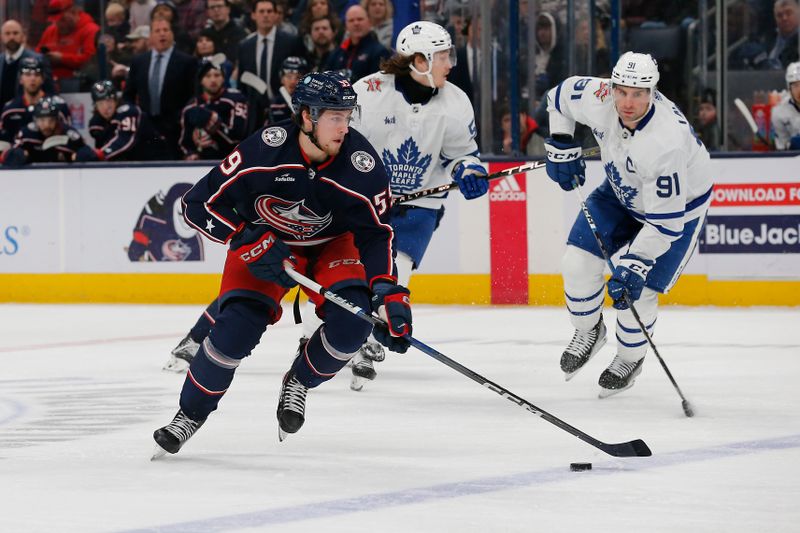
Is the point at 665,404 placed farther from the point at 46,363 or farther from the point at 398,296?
the point at 46,363

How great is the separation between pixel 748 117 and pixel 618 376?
12.8ft

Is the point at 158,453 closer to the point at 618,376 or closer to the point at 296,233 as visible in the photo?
the point at 296,233

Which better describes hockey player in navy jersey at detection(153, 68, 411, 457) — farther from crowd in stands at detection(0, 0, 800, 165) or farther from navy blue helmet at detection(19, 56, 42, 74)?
navy blue helmet at detection(19, 56, 42, 74)

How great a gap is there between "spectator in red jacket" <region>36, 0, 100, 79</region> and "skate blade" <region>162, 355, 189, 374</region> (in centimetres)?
476

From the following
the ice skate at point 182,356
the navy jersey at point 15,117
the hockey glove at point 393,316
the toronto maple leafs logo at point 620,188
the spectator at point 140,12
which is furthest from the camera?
the spectator at point 140,12

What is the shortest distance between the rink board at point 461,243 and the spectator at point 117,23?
122 centimetres

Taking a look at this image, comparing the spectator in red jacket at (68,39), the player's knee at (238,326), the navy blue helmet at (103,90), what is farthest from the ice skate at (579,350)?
the spectator in red jacket at (68,39)

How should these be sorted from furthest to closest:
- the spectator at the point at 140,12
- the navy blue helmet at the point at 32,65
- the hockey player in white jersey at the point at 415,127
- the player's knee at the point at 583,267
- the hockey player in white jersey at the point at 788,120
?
the spectator at the point at 140,12 < the navy blue helmet at the point at 32,65 < the hockey player in white jersey at the point at 788,120 < the hockey player in white jersey at the point at 415,127 < the player's knee at the point at 583,267

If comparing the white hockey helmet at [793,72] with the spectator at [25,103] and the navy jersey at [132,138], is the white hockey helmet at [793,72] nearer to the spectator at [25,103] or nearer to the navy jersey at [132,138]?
the navy jersey at [132,138]

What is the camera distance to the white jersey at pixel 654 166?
489 centimetres

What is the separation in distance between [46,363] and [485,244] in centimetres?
330

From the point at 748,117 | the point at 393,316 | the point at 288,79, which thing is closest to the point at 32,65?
the point at 288,79

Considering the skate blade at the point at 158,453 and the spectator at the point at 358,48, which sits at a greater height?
the spectator at the point at 358,48

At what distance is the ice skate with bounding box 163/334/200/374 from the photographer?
5965mm
